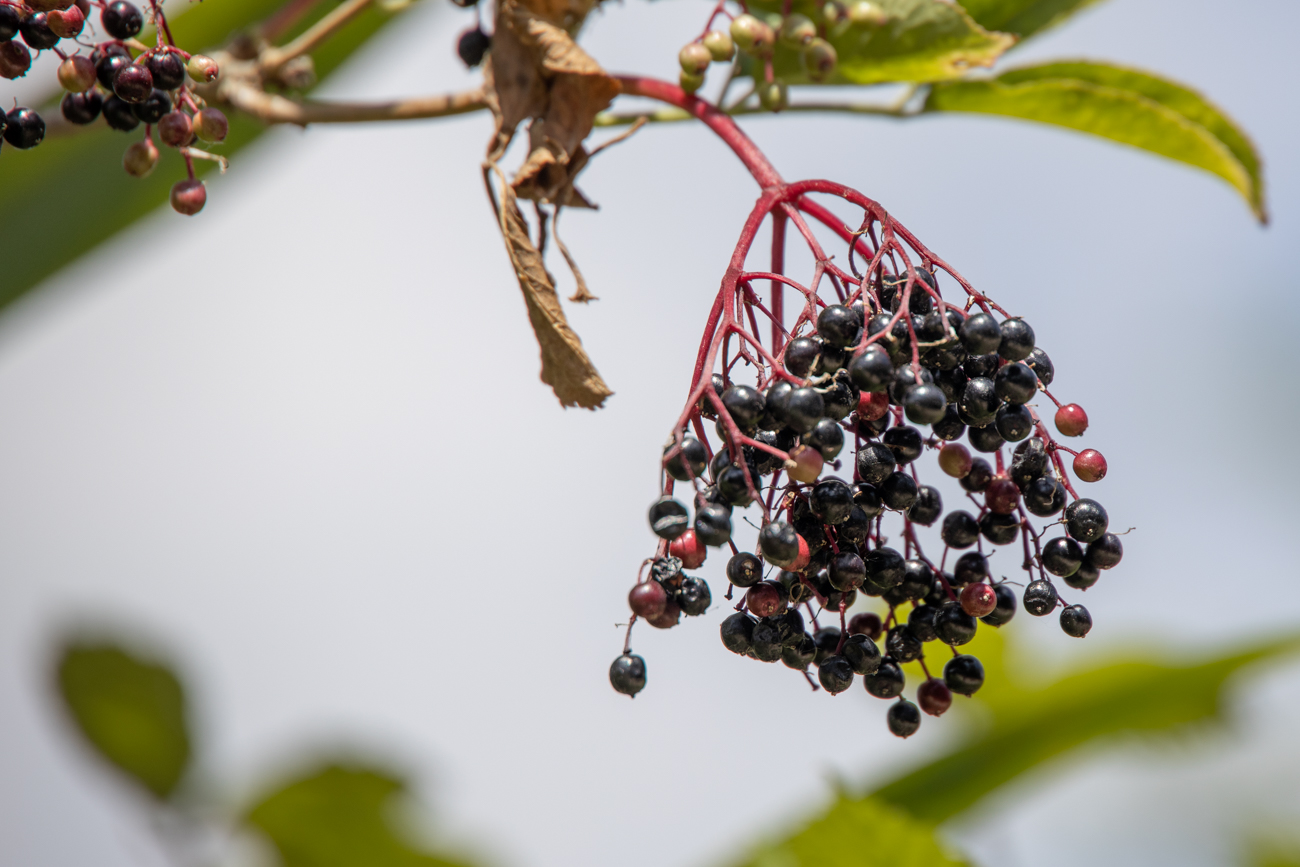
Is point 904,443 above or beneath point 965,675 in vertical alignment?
above

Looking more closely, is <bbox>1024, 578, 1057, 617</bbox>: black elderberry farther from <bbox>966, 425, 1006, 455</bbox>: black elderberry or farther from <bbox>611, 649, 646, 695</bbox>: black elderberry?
<bbox>611, 649, 646, 695</bbox>: black elderberry

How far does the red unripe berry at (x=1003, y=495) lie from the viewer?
2.76 ft

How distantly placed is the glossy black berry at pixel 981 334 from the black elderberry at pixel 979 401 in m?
0.02

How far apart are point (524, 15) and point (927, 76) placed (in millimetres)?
361

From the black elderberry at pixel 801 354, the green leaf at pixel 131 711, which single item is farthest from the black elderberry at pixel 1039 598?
the green leaf at pixel 131 711

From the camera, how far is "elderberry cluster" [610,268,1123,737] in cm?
74

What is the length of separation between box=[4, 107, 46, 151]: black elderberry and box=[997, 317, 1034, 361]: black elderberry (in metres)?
0.76

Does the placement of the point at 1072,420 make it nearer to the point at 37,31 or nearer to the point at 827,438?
the point at 827,438

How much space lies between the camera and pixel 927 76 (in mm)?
1005

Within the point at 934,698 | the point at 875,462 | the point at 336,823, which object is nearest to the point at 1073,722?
the point at 934,698

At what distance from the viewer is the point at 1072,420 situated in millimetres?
834

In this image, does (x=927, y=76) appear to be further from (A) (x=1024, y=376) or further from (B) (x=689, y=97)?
(A) (x=1024, y=376)

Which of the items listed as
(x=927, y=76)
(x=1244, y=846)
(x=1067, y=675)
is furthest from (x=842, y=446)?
(x=1244, y=846)

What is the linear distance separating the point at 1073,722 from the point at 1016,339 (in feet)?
3.21
